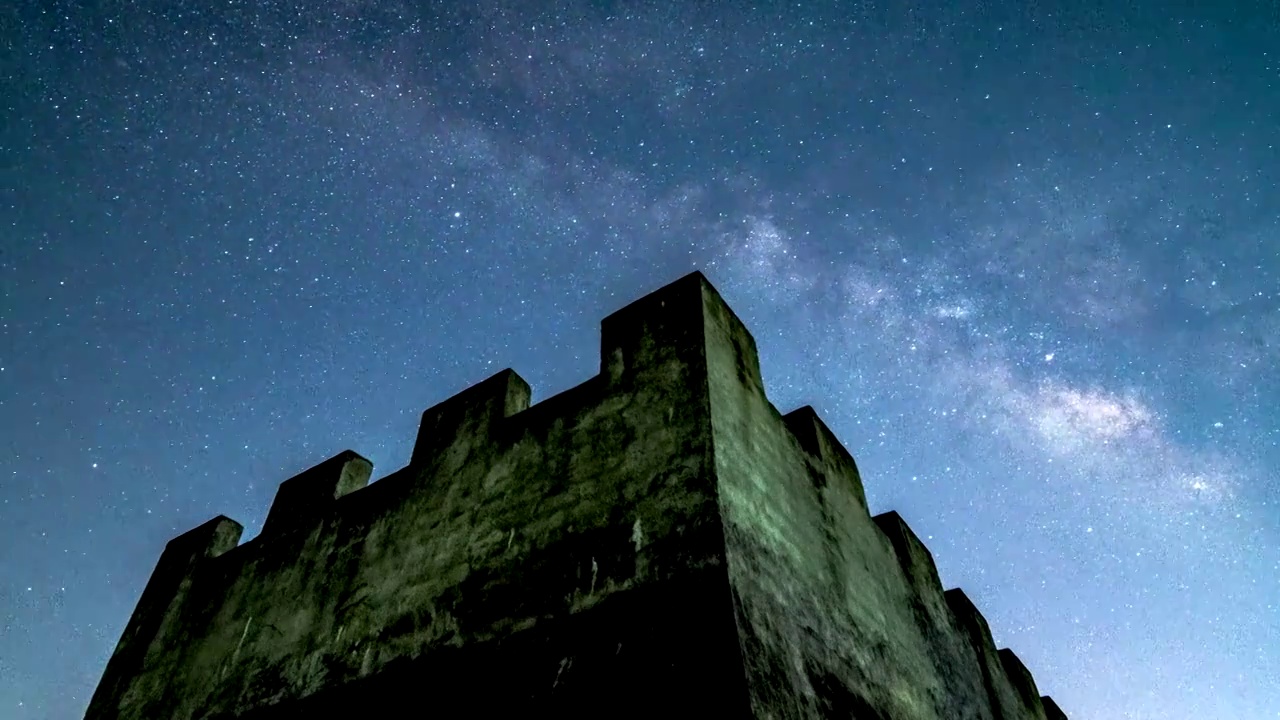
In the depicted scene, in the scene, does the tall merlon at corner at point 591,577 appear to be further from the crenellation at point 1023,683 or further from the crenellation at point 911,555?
the crenellation at point 1023,683

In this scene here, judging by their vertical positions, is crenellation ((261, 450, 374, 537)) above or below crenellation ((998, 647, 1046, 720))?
above

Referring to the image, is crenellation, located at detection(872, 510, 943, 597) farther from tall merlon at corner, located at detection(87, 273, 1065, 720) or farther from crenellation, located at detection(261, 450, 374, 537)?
crenellation, located at detection(261, 450, 374, 537)

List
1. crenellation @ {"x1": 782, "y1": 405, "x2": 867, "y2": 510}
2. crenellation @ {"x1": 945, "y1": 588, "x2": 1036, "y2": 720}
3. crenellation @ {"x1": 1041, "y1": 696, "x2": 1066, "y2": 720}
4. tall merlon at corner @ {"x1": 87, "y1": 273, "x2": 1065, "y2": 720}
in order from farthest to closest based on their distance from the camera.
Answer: crenellation @ {"x1": 1041, "y1": 696, "x2": 1066, "y2": 720} < crenellation @ {"x1": 945, "y1": 588, "x2": 1036, "y2": 720} < crenellation @ {"x1": 782, "y1": 405, "x2": 867, "y2": 510} < tall merlon at corner @ {"x1": 87, "y1": 273, "x2": 1065, "y2": 720}

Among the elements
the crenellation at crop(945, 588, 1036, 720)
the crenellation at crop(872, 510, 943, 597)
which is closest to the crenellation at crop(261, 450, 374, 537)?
the crenellation at crop(872, 510, 943, 597)

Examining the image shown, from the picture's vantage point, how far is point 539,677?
285cm

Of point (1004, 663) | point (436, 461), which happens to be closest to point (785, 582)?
point (436, 461)

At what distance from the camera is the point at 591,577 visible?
9.82 ft

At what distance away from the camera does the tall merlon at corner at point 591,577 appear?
8.93 ft

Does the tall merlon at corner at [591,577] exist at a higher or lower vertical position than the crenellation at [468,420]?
lower

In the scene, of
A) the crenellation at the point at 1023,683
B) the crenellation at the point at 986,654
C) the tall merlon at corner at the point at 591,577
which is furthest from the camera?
the crenellation at the point at 1023,683

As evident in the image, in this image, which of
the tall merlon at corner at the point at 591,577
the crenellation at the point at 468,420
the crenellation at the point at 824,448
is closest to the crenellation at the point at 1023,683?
the tall merlon at corner at the point at 591,577

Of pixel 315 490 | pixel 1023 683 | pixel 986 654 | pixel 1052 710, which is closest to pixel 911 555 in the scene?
pixel 986 654

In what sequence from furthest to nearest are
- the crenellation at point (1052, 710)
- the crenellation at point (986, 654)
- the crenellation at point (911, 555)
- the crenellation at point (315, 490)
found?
1. the crenellation at point (1052, 710)
2. the crenellation at point (986, 654)
3. the crenellation at point (911, 555)
4. the crenellation at point (315, 490)

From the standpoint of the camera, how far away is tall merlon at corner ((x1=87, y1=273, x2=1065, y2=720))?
107 inches
